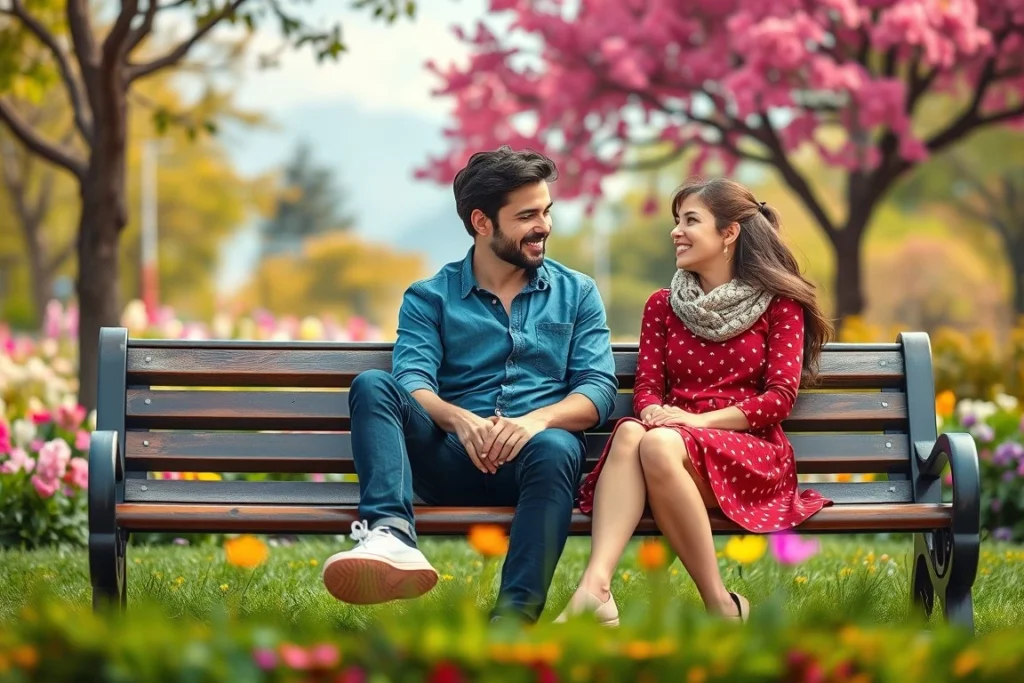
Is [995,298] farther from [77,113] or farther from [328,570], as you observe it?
[328,570]

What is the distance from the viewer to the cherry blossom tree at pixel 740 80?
1052cm

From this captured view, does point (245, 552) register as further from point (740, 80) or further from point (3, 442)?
point (740, 80)

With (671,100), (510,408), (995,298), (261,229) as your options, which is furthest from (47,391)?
(261,229)

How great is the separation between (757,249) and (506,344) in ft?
2.63

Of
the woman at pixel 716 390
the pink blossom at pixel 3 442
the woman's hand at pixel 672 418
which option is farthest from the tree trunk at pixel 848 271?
the woman's hand at pixel 672 418

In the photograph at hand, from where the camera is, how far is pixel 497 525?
3.51 meters

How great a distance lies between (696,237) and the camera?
4.02 m

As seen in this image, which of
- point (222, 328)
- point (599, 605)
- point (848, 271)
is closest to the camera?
point (599, 605)

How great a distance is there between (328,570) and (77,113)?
4507 mm

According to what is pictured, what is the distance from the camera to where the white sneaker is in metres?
A: 3.16

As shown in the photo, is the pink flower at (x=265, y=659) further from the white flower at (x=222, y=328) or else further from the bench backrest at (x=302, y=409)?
the white flower at (x=222, y=328)

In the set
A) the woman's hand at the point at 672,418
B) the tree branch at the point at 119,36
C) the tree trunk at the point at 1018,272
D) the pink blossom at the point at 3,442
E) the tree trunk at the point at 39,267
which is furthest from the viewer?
the tree trunk at the point at 1018,272

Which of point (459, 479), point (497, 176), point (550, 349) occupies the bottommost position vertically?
point (459, 479)

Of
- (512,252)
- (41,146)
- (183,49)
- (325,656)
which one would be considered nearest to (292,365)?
(512,252)
